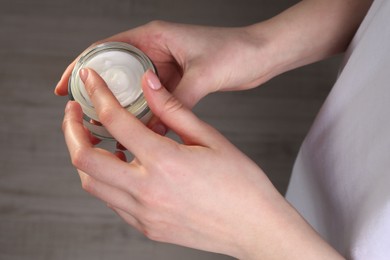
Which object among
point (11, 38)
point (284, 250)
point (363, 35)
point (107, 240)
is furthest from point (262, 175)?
point (11, 38)

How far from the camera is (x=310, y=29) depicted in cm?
63

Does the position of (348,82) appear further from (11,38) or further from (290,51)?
(11,38)

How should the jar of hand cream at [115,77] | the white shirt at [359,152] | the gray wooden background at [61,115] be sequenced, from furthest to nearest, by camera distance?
the gray wooden background at [61,115]
the jar of hand cream at [115,77]
the white shirt at [359,152]

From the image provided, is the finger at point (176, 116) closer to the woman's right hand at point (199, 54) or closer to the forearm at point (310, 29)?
the woman's right hand at point (199, 54)

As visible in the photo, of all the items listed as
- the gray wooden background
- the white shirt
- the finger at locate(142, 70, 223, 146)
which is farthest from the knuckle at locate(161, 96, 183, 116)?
the gray wooden background

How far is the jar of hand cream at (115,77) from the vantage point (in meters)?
0.56

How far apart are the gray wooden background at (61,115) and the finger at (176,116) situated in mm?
668

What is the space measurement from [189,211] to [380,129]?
7.0 inches

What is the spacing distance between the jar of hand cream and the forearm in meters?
0.15

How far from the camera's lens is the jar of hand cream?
0.56m

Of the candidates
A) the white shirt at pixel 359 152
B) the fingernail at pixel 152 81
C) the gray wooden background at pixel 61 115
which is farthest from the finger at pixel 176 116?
the gray wooden background at pixel 61 115

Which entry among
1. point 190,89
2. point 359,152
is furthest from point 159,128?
point 359,152

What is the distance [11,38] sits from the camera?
1321 mm

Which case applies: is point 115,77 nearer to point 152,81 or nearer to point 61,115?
point 152,81
